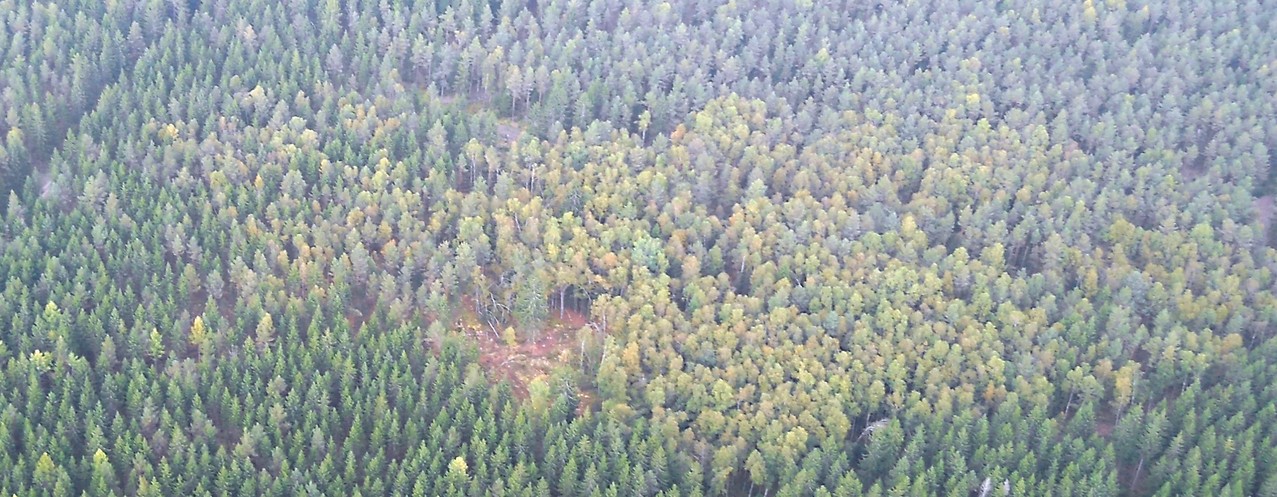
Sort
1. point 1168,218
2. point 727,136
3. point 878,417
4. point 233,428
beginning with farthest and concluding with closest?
point 727,136 < point 1168,218 < point 878,417 < point 233,428

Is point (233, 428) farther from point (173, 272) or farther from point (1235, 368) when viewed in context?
point (1235, 368)

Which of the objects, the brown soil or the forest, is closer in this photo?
the forest

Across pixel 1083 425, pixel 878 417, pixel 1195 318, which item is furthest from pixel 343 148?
pixel 1195 318

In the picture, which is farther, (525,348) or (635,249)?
(635,249)

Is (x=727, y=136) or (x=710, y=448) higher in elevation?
(x=727, y=136)

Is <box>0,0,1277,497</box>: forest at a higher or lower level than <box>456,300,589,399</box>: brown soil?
higher

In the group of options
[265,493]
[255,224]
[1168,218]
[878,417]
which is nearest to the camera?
[265,493]

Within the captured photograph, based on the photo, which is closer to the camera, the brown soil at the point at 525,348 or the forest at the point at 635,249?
the forest at the point at 635,249

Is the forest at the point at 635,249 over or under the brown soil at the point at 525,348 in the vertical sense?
over
